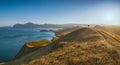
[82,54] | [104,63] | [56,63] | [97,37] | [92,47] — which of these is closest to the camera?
[104,63]

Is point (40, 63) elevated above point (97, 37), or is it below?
below

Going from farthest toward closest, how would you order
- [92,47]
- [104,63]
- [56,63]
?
[92,47]
[56,63]
[104,63]

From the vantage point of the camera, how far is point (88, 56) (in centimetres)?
2381

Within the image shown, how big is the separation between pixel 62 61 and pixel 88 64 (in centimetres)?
412

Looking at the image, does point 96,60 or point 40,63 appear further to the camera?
point 40,63

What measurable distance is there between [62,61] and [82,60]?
3.05m

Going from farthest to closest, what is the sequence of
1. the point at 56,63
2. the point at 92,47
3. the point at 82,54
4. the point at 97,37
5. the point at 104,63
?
the point at 97,37 → the point at 92,47 → the point at 82,54 → the point at 56,63 → the point at 104,63

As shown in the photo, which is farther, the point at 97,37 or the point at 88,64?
the point at 97,37

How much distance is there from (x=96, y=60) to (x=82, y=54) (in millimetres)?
3418

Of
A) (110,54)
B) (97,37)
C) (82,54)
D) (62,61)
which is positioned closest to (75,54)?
(82,54)

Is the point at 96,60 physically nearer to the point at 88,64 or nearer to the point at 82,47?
the point at 88,64

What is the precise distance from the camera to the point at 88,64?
70.0ft

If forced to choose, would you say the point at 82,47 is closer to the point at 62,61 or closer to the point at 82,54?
the point at 82,54

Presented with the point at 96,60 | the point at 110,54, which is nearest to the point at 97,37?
the point at 110,54
